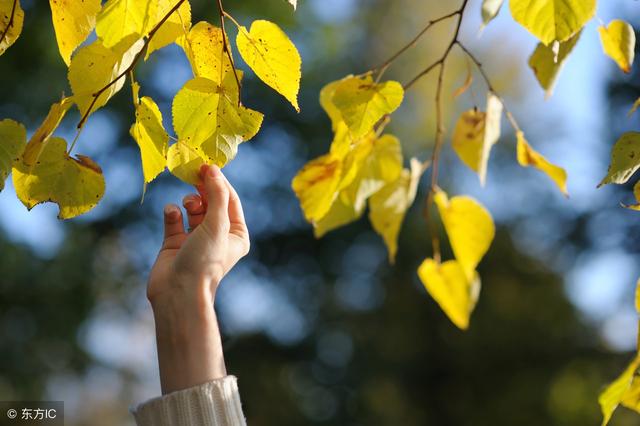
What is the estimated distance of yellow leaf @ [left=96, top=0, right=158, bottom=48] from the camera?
0.96ft

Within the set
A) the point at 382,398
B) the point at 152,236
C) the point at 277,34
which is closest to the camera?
the point at 277,34

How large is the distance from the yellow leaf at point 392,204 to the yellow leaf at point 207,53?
17 centimetres

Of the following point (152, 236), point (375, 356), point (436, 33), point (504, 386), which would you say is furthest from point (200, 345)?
point (436, 33)

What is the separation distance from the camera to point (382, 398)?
4.49m

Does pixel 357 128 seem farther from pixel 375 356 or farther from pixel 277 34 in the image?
pixel 375 356

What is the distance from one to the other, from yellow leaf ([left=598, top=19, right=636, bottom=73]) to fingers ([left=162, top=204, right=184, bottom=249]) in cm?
28

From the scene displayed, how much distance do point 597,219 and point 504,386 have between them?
45.9 inches

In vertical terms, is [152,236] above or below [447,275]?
above

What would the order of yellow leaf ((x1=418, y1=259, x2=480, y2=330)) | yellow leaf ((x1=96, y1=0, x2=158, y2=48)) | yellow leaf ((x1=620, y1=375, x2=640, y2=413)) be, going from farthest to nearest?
1. yellow leaf ((x1=418, y1=259, x2=480, y2=330))
2. yellow leaf ((x1=620, y1=375, x2=640, y2=413))
3. yellow leaf ((x1=96, y1=0, x2=158, y2=48))

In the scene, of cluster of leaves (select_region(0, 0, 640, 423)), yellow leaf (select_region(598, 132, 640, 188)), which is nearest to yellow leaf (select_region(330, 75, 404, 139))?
cluster of leaves (select_region(0, 0, 640, 423))

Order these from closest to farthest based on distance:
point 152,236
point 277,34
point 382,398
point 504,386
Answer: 1. point 277,34
2. point 504,386
3. point 382,398
4. point 152,236

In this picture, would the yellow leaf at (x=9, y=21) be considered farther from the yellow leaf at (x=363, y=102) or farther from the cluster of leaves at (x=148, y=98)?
the yellow leaf at (x=363, y=102)

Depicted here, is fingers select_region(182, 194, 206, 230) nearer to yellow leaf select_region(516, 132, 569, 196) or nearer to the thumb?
the thumb

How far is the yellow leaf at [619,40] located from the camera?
0.42 metres
